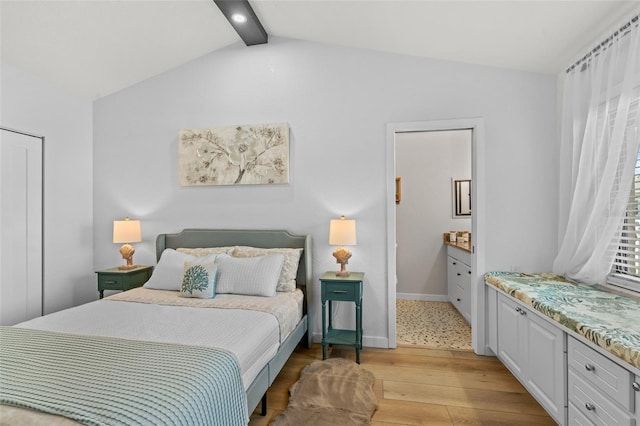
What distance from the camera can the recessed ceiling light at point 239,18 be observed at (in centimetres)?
288

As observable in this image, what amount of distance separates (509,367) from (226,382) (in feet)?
7.35

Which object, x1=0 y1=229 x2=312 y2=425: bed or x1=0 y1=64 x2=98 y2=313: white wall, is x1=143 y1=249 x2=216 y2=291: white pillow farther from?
x1=0 y1=64 x2=98 y2=313: white wall

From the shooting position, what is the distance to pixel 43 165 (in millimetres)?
3318

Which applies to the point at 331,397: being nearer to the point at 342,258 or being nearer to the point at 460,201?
the point at 342,258

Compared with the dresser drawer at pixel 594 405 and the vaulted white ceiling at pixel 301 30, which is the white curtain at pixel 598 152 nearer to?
the vaulted white ceiling at pixel 301 30

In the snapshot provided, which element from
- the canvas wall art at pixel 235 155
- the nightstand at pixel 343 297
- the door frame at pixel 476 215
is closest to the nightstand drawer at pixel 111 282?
the canvas wall art at pixel 235 155

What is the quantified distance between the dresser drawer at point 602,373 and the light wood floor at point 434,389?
60 cm

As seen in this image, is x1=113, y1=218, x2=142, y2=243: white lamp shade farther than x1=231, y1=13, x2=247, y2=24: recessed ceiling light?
Yes

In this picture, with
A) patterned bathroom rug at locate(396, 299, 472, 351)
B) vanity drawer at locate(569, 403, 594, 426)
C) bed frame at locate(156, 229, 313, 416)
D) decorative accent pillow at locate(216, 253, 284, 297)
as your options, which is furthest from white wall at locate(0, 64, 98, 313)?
vanity drawer at locate(569, 403, 594, 426)

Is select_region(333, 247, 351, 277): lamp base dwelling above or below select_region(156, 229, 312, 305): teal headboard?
below

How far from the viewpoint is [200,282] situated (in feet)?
8.54

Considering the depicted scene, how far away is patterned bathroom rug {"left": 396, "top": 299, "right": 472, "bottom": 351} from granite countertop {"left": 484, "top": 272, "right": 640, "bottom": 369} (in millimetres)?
879

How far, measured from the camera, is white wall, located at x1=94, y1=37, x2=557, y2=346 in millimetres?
2924

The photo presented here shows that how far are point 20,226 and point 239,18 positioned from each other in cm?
296
